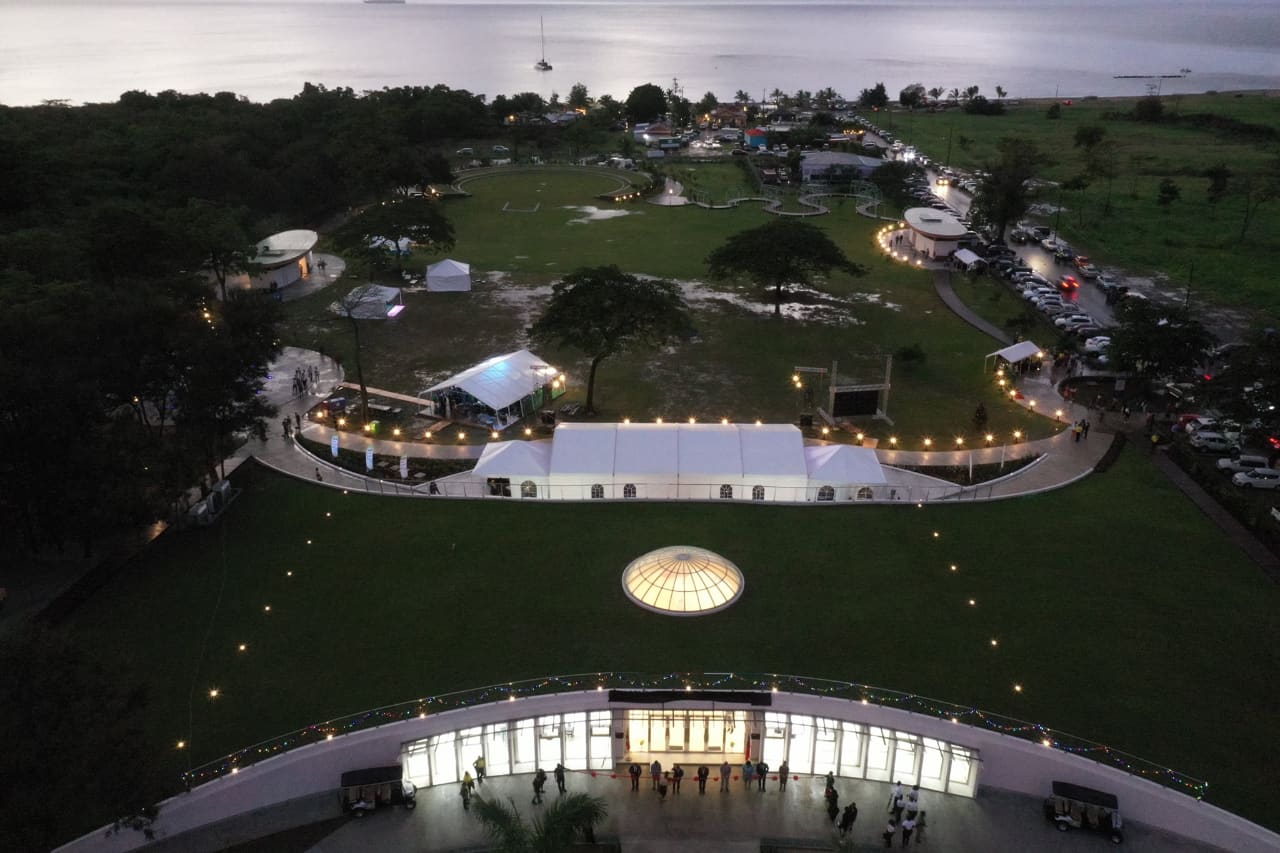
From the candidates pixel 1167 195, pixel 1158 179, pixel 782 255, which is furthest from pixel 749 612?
pixel 1158 179

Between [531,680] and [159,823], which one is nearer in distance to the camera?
[159,823]

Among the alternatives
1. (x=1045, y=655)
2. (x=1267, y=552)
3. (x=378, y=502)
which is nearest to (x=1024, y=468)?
(x=1267, y=552)

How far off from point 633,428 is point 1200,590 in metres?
19.7

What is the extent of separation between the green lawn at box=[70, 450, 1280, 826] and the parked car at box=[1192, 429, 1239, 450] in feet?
21.5

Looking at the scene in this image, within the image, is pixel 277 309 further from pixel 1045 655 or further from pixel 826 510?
pixel 1045 655

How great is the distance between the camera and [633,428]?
32.2 meters

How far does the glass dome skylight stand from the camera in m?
23.1

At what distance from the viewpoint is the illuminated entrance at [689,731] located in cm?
1952

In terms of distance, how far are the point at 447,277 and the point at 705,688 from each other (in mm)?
40858

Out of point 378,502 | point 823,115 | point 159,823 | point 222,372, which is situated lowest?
point 159,823

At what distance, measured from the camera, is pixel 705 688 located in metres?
20.4

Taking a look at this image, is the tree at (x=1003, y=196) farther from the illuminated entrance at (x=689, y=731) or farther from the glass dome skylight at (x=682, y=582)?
the illuminated entrance at (x=689, y=731)

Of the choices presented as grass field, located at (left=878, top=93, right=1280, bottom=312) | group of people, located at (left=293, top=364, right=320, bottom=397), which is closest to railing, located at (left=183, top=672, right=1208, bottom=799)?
group of people, located at (left=293, top=364, right=320, bottom=397)

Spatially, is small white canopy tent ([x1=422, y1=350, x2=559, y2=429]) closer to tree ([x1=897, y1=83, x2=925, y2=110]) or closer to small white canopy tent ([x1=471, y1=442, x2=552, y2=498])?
small white canopy tent ([x1=471, y1=442, x2=552, y2=498])
